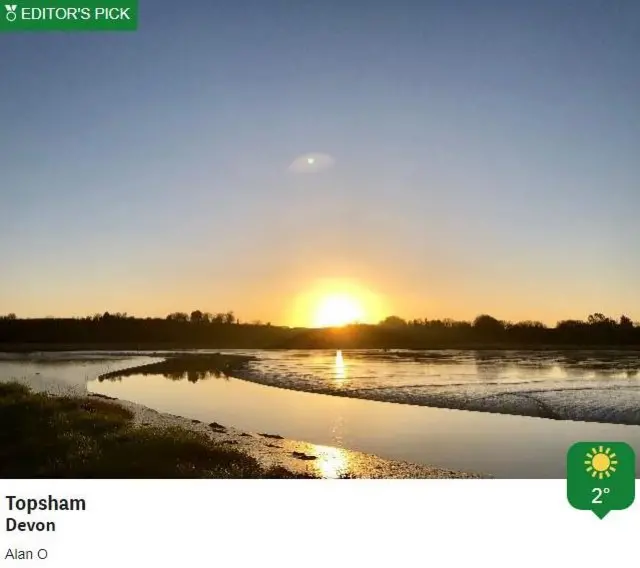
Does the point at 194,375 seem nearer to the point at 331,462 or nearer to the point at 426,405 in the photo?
the point at 426,405

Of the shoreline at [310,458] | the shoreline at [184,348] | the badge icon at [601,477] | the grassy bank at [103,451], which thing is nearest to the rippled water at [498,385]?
the shoreline at [310,458]

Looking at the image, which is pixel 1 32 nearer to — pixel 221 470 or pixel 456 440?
pixel 221 470

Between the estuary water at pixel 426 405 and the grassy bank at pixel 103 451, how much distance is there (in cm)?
259

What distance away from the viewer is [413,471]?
30.4ft

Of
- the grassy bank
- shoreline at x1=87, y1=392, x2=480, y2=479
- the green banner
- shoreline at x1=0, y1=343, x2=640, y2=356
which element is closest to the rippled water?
shoreline at x1=87, y1=392, x2=480, y2=479

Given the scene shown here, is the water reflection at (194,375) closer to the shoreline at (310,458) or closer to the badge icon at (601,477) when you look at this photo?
the shoreline at (310,458)

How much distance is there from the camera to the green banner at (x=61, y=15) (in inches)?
254

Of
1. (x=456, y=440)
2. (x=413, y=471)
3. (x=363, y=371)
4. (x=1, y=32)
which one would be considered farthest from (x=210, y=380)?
(x=1, y=32)

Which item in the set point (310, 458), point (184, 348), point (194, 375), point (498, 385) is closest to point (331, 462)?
point (310, 458)

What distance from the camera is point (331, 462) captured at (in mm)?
9883
